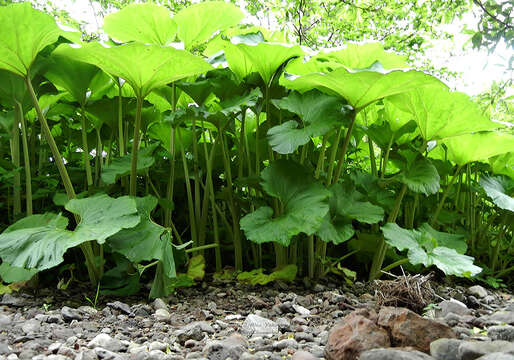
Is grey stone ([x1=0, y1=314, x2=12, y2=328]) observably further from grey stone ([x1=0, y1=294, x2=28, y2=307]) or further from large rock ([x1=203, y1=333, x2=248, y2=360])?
large rock ([x1=203, y1=333, x2=248, y2=360])

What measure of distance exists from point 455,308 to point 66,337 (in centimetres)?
107

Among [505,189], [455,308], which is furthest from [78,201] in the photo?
[505,189]

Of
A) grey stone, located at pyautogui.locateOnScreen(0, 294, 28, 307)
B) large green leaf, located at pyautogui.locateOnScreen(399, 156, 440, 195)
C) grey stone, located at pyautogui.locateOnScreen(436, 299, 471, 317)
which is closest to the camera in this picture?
grey stone, located at pyautogui.locateOnScreen(436, 299, 471, 317)

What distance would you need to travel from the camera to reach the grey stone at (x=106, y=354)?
3.02ft

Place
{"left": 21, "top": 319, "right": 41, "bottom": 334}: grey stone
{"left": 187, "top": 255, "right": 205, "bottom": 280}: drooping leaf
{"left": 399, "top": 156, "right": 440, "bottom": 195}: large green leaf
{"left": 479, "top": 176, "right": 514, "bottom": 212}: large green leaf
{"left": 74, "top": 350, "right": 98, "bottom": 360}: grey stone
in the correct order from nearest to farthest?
{"left": 74, "top": 350, "right": 98, "bottom": 360}: grey stone < {"left": 21, "top": 319, "right": 41, "bottom": 334}: grey stone < {"left": 399, "top": 156, "right": 440, "bottom": 195}: large green leaf < {"left": 187, "top": 255, "right": 205, "bottom": 280}: drooping leaf < {"left": 479, "top": 176, "right": 514, "bottom": 212}: large green leaf

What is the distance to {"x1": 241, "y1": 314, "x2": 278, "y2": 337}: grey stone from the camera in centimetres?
115

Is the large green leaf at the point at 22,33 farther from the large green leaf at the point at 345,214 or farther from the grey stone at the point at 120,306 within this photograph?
the large green leaf at the point at 345,214

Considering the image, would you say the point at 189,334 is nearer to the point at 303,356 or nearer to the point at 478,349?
the point at 303,356

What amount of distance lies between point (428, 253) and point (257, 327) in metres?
0.64

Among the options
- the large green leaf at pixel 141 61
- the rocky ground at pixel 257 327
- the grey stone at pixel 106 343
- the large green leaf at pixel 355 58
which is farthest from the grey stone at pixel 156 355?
the large green leaf at pixel 355 58

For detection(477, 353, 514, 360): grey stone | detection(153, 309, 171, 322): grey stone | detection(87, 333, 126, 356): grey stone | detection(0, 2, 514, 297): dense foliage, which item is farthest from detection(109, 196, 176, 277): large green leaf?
detection(477, 353, 514, 360): grey stone

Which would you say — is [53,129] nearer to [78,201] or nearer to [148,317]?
[78,201]

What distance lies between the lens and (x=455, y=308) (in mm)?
1252

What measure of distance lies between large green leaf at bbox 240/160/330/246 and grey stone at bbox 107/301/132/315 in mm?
453
